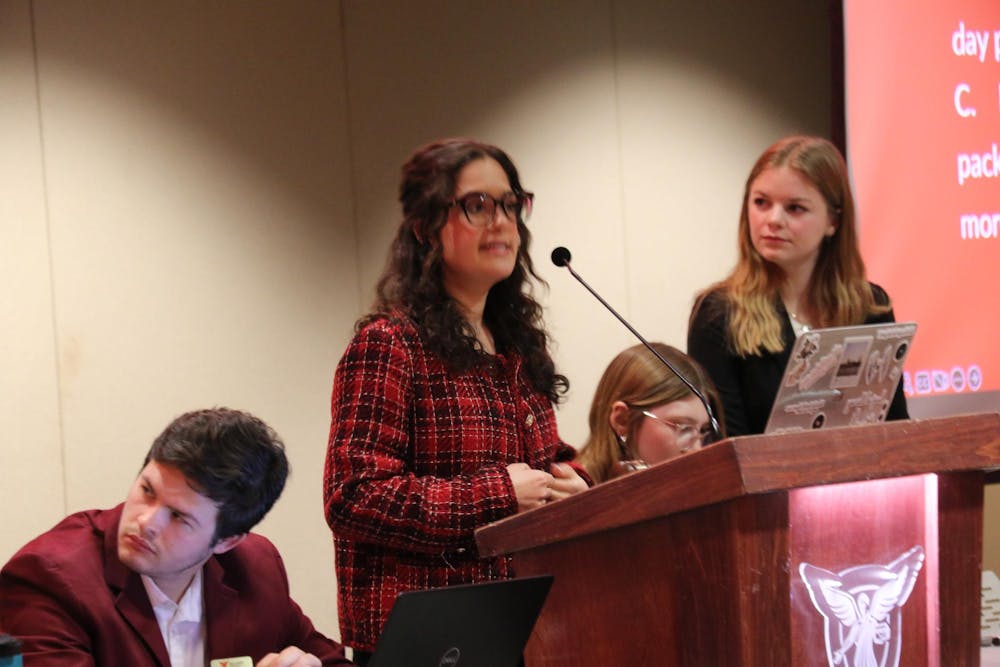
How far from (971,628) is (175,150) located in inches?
106

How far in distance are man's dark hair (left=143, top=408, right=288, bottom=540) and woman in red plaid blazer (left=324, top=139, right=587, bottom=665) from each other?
0.46 feet

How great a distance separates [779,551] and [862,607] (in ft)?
0.51

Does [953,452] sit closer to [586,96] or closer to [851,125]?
[851,125]

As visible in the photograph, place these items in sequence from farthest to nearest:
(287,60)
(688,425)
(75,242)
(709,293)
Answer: (287,60)
(75,242)
(709,293)
(688,425)

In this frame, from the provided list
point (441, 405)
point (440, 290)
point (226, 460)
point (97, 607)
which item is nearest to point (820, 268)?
point (440, 290)

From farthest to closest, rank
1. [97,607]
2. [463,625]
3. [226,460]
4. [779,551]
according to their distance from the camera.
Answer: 1. [226,460]
2. [97,607]
3. [463,625]
4. [779,551]

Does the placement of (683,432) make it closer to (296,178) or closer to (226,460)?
(226,460)

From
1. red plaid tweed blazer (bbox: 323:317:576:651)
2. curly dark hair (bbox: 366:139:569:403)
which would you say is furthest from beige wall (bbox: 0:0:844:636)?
red plaid tweed blazer (bbox: 323:317:576:651)

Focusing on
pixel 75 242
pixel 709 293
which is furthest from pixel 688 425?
pixel 75 242

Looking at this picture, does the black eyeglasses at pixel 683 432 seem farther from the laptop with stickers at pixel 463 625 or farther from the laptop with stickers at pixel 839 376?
the laptop with stickers at pixel 463 625

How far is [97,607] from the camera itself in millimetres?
1754

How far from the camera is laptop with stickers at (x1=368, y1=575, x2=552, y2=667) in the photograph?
1535 mm

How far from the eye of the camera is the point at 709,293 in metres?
2.86

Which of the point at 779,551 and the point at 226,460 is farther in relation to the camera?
the point at 226,460
